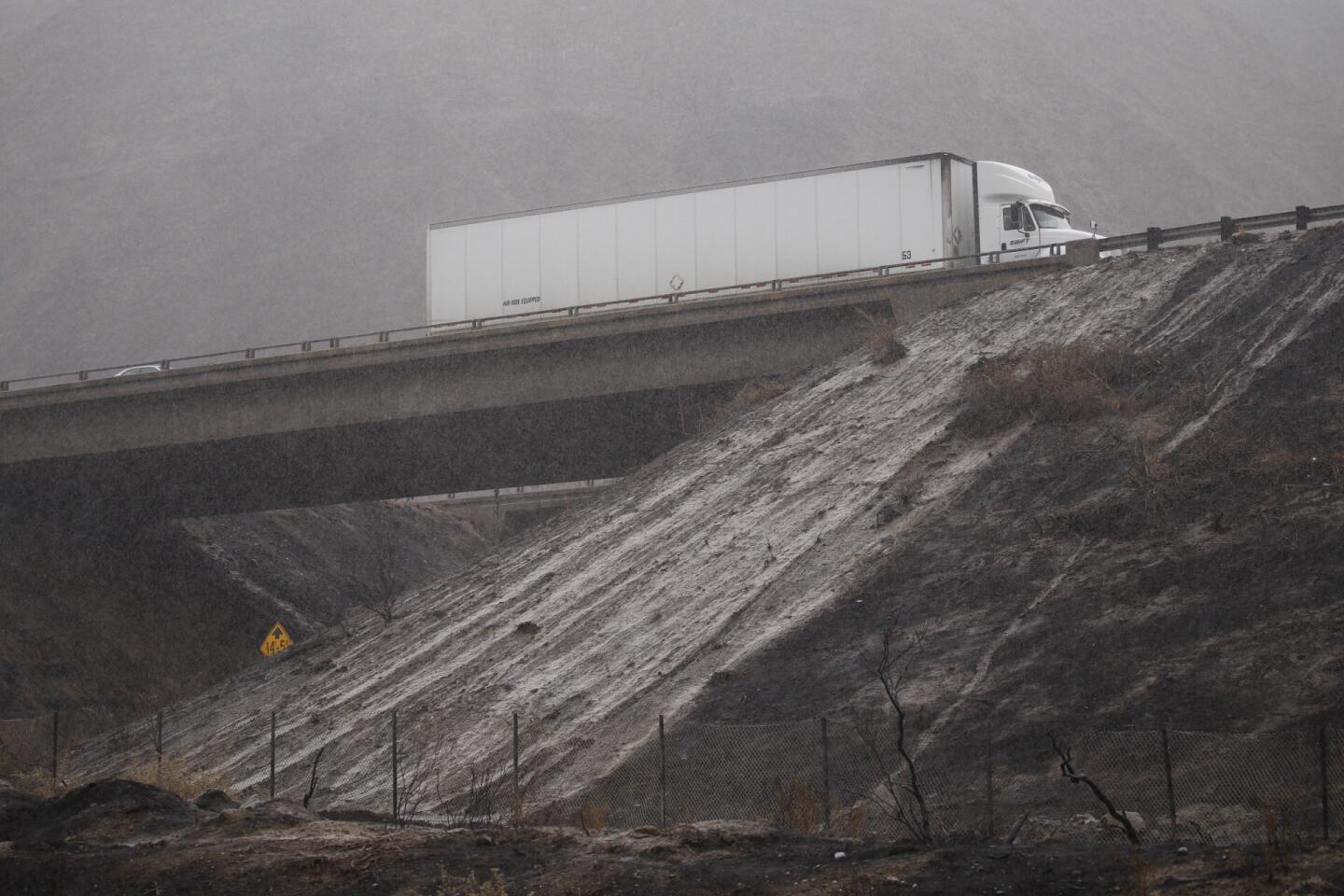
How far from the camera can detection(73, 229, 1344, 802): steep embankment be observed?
2291 cm

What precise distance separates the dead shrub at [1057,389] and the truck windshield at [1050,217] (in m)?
7.76

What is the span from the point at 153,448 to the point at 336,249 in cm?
8468

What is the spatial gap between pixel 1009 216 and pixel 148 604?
34.6 m

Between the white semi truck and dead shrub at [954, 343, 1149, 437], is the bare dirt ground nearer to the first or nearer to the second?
dead shrub at [954, 343, 1149, 437]

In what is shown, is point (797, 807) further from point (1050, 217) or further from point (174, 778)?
point (1050, 217)

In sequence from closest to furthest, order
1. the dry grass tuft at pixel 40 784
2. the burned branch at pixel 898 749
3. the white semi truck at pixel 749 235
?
the burned branch at pixel 898 749
the dry grass tuft at pixel 40 784
the white semi truck at pixel 749 235

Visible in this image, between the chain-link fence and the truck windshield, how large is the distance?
843 inches

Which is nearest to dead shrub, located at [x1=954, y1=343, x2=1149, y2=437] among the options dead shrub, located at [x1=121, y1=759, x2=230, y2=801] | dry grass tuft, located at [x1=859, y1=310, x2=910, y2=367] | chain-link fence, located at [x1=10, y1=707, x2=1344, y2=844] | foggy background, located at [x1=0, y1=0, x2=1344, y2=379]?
dry grass tuft, located at [x1=859, y1=310, x2=910, y2=367]

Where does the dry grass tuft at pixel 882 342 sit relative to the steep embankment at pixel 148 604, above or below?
above

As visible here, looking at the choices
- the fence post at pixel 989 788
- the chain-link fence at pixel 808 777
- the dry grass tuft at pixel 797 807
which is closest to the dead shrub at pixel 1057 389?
the chain-link fence at pixel 808 777

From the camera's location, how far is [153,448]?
48.0 metres

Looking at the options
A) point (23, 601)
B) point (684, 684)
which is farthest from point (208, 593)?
point (684, 684)

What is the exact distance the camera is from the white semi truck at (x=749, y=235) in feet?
129

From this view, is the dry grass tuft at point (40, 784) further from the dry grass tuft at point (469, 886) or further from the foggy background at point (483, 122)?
the foggy background at point (483, 122)
